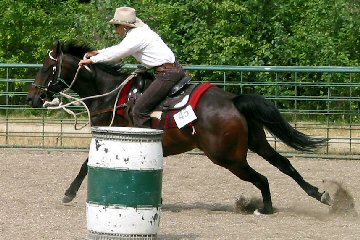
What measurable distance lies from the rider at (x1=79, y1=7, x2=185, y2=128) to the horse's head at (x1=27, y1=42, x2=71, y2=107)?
0.60 metres

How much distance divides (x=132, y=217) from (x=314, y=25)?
1564 centimetres

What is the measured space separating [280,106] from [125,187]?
8672 millimetres

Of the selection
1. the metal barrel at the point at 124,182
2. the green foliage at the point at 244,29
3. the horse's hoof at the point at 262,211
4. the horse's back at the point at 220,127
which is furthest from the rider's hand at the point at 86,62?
the green foliage at the point at 244,29

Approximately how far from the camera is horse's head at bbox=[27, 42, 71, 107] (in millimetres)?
11156

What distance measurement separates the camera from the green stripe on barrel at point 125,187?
26.1 feet

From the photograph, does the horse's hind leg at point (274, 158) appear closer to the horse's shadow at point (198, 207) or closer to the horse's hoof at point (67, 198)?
the horse's shadow at point (198, 207)

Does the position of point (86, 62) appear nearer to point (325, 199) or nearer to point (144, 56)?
point (144, 56)

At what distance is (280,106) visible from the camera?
16.4m

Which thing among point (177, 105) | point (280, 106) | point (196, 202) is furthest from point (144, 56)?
point (280, 106)

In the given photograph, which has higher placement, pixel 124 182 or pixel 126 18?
pixel 126 18

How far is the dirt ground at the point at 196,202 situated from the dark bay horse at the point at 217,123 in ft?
1.52

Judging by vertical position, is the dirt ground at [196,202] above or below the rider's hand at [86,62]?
below

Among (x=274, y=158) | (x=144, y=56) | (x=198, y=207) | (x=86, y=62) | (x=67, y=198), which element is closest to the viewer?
(x=144, y=56)

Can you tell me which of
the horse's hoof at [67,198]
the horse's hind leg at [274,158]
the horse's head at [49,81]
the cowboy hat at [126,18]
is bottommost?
the horse's hoof at [67,198]
